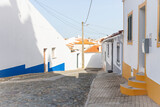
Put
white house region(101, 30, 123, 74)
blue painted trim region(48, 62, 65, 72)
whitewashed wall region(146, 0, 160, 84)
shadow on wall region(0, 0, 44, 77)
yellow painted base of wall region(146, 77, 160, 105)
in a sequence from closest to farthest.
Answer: yellow painted base of wall region(146, 77, 160, 105)
whitewashed wall region(146, 0, 160, 84)
shadow on wall region(0, 0, 44, 77)
white house region(101, 30, 123, 74)
blue painted trim region(48, 62, 65, 72)

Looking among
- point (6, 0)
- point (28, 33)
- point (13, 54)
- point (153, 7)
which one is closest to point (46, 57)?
point (28, 33)

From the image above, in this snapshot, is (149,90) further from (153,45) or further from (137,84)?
(153,45)

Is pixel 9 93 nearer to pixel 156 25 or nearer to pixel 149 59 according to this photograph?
pixel 149 59

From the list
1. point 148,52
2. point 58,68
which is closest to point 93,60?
point 58,68

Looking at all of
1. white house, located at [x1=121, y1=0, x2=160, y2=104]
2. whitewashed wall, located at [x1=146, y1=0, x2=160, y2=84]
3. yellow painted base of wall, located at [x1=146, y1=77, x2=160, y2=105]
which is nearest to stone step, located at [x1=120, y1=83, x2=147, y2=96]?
white house, located at [x1=121, y1=0, x2=160, y2=104]

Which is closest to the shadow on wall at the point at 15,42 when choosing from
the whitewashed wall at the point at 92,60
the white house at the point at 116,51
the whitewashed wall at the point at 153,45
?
the white house at the point at 116,51

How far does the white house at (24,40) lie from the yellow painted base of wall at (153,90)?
874 centimetres

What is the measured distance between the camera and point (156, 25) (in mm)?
5445

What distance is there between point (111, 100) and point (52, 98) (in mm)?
2081

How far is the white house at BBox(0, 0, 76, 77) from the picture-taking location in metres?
11.6

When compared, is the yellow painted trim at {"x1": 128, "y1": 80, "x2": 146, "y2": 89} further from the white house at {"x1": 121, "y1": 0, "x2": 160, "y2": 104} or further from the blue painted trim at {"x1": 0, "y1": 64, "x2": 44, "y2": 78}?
the blue painted trim at {"x1": 0, "y1": 64, "x2": 44, "y2": 78}

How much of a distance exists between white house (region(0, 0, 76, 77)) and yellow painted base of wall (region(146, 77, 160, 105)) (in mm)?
8738

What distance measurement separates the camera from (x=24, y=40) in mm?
13828

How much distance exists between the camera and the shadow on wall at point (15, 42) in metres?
11.4
